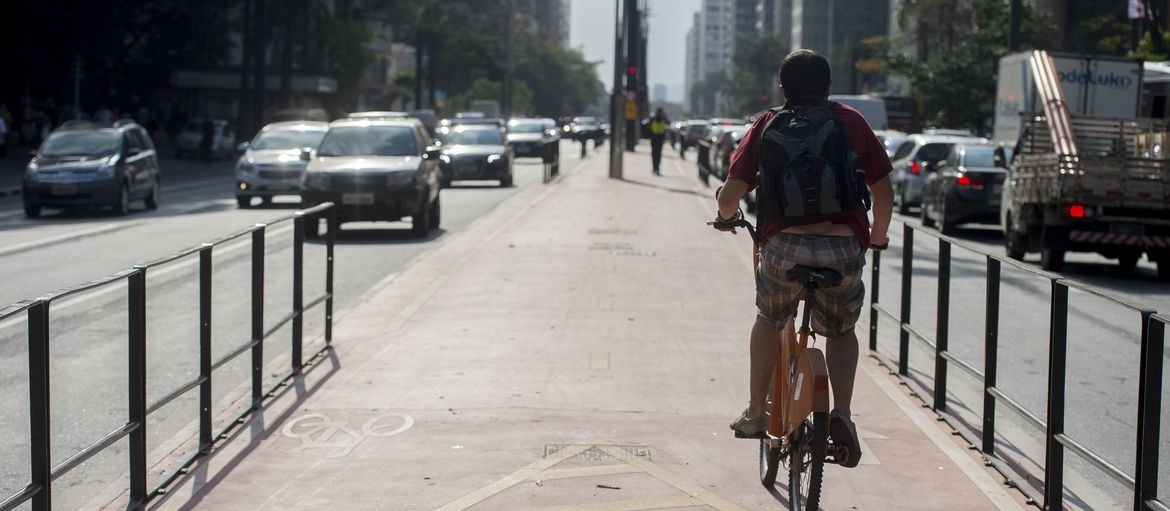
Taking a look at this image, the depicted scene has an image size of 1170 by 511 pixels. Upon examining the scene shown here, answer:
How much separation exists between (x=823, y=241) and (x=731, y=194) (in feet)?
1.38

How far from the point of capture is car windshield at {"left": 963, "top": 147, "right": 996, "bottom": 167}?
23.8 m

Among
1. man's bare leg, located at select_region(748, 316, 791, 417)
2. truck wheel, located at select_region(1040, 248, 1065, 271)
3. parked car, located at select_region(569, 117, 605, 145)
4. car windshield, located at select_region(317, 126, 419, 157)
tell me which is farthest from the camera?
parked car, located at select_region(569, 117, 605, 145)

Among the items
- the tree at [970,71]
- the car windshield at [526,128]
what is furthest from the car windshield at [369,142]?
the tree at [970,71]

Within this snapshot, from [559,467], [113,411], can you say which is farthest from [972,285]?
[113,411]

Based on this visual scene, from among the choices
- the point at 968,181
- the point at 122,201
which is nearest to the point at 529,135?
the point at 122,201

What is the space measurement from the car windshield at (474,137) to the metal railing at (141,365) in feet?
90.1

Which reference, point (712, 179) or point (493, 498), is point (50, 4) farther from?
point (493, 498)

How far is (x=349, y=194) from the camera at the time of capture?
69.3 ft

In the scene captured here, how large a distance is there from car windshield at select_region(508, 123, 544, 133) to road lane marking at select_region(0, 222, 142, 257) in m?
33.2

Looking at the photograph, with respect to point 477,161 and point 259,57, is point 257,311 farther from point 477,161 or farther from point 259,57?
point 259,57

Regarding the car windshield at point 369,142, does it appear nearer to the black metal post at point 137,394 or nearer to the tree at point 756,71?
the black metal post at point 137,394

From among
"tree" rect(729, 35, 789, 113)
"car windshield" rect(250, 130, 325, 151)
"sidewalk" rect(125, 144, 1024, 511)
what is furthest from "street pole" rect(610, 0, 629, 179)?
"tree" rect(729, 35, 789, 113)

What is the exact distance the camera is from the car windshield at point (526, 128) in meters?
56.1

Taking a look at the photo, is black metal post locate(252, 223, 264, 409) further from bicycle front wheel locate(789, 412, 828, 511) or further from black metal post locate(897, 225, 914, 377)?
black metal post locate(897, 225, 914, 377)
